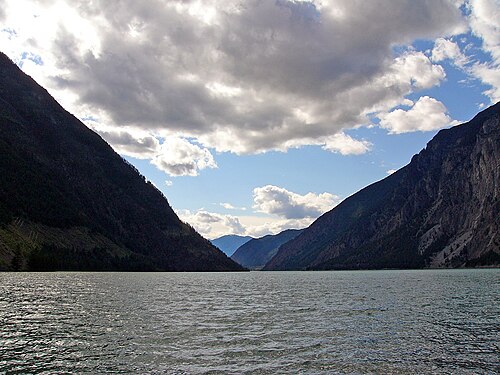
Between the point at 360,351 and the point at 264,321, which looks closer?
the point at 360,351

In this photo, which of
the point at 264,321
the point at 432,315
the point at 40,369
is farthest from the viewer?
the point at 432,315

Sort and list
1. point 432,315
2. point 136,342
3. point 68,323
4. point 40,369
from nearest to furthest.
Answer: point 40,369
point 136,342
point 68,323
point 432,315

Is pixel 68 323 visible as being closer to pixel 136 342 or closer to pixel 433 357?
pixel 136 342

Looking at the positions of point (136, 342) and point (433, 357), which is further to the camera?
point (136, 342)

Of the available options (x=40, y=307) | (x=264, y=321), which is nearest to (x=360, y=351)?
(x=264, y=321)

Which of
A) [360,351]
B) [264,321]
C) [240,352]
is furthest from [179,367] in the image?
[264,321]

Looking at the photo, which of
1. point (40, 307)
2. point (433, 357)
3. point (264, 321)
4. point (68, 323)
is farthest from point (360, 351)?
point (40, 307)

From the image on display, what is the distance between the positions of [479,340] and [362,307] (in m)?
26.5

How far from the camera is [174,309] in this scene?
208 ft

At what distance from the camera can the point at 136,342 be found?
37781 mm

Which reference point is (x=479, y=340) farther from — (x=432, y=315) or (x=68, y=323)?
(x=68, y=323)

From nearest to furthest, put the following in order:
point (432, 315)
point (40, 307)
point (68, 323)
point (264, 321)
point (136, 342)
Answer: point (136, 342)
point (68, 323)
point (264, 321)
point (432, 315)
point (40, 307)

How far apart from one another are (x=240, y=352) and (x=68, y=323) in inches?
916

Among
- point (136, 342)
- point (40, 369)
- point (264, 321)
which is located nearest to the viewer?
point (40, 369)
